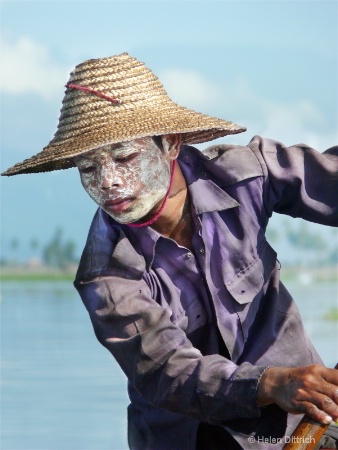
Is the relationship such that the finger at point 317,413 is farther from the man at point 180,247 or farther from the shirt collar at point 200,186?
the shirt collar at point 200,186

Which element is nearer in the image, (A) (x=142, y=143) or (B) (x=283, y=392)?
(B) (x=283, y=392)

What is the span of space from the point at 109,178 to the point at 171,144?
26cm

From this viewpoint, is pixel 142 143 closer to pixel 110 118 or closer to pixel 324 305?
pixel 110 118

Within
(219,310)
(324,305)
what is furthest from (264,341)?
(324,305)

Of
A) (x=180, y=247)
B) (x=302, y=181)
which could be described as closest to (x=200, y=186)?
(x=180, y=247)

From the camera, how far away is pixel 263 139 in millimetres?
4301

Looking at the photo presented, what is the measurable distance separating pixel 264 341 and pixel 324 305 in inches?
1297

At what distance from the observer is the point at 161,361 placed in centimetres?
394

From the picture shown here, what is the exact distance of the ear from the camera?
415 cm

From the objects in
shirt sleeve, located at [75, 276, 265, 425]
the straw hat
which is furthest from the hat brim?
shirt sleeve, located at [75, 276, 265, 425]

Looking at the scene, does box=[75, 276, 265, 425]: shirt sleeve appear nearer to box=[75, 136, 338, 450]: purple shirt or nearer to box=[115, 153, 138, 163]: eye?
box=[75, 136, 338, 450]: purple shirt

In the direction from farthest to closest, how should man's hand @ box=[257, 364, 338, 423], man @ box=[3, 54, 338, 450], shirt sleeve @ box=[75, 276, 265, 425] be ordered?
1. man @ box=[3, 54, 338, 450]
2. shirt sleeve @ box=[75, 276, 265, 425]
3. man's hand @ box=[257, 364, 338, 423]

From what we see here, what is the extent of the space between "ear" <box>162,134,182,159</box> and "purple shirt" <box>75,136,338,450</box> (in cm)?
6

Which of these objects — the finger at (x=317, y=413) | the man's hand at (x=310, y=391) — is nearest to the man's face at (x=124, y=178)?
the man's hand at (x=310, y=391)
